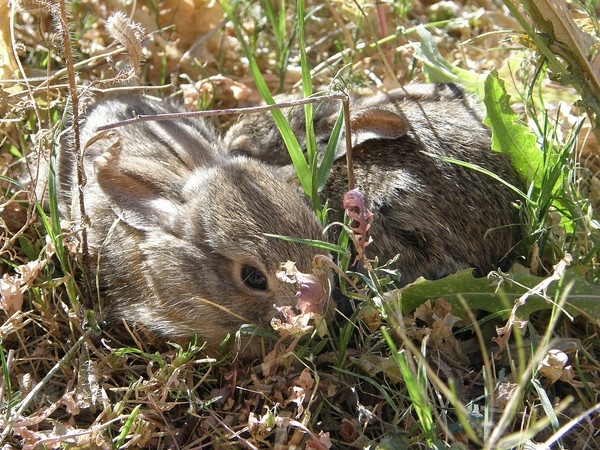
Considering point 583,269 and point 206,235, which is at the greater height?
point 206,235

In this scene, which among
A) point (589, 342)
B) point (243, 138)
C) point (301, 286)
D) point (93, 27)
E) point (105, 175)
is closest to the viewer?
point (301, 286)

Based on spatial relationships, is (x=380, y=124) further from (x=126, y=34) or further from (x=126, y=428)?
(x=126, y=428)

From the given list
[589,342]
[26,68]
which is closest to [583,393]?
[589,342]

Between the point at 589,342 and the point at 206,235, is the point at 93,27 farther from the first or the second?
the point at 589,342

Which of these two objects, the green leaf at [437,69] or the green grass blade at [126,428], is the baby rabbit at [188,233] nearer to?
the green grass blade at [126,428]

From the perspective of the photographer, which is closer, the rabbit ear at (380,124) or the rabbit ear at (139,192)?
the rabbit ear at (139,192)

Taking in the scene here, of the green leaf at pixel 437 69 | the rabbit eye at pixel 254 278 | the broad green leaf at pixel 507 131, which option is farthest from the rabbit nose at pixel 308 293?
the green leaf at pixel 437 69
